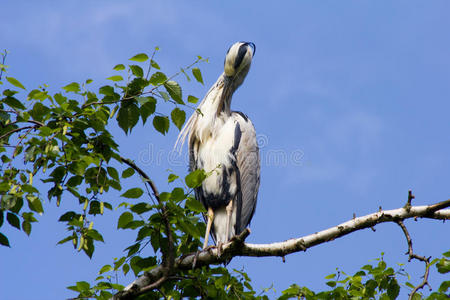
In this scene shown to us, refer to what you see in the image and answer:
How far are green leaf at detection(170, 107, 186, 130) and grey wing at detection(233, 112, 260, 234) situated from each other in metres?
1.84

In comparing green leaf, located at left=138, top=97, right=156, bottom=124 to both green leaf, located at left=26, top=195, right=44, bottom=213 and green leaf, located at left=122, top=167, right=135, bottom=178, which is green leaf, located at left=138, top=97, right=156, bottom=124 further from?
green leaf, located at left=26, top=195, right=44, bottom=213

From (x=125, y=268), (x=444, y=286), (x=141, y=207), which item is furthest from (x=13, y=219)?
(x=444, y=286)

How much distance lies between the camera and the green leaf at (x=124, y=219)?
3.60 m

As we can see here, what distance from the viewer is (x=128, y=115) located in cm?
383

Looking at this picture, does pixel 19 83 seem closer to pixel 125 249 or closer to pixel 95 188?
pixel 95 188

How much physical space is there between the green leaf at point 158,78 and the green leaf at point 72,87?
1.74 ft

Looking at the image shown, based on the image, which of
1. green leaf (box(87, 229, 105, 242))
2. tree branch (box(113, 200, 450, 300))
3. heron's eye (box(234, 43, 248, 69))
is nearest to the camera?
green leaf (box(87, 229, 105, 242))

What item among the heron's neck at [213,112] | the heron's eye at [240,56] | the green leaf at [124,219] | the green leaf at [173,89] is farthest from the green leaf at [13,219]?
the heron's eye at [240,56]

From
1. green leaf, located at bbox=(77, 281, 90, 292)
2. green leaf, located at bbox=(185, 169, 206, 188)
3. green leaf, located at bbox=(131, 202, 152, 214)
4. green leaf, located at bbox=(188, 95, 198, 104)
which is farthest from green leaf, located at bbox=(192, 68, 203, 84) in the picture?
green leaf, located at bbox=(77, 281, 90, 292)

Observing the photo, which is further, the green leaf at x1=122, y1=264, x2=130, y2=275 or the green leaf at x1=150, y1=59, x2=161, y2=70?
the green leaf at x1=122, y1=264, x2=130, y2=275

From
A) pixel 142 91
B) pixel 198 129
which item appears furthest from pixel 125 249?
pixel 198 129

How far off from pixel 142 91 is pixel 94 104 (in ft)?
1.25

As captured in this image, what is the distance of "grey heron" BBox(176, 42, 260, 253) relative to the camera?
5.54 meters

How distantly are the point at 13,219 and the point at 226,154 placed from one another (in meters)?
2.70
